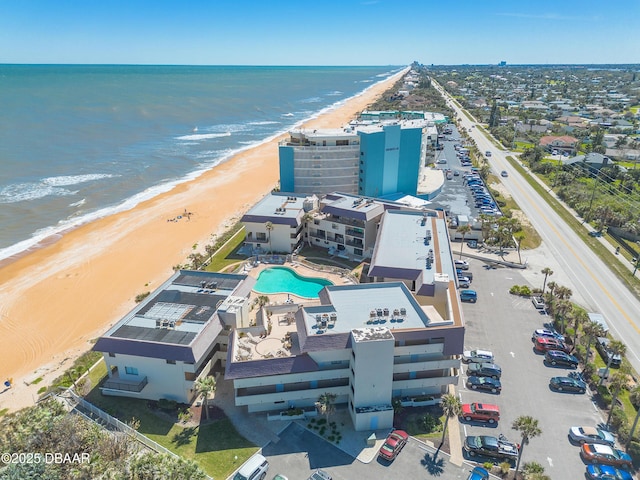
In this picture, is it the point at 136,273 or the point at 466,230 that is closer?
the point at 136,273

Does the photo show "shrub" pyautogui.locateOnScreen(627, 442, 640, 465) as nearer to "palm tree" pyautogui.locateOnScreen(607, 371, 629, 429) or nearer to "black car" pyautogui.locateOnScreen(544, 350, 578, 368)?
"palm tree" pyautogui.locateOnScreen(607, 371, 629, 429)

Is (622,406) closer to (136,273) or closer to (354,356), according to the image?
(354,356)

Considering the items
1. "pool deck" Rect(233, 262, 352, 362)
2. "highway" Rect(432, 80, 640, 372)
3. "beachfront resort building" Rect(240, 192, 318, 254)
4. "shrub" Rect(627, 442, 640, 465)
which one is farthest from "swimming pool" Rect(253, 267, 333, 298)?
"shrub" Rect(627, 442, 640, 465)

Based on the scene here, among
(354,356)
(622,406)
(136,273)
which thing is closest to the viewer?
(354,356)

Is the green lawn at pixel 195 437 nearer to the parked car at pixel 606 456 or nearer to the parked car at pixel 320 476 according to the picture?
the parked car at pixel 320 476

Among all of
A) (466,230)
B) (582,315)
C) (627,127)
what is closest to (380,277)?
(582,315)

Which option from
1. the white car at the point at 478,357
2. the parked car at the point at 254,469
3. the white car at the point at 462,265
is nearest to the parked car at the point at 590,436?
the white car at the point at 478,357

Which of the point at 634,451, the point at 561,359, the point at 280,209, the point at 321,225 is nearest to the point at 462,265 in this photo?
the point at 561,359
